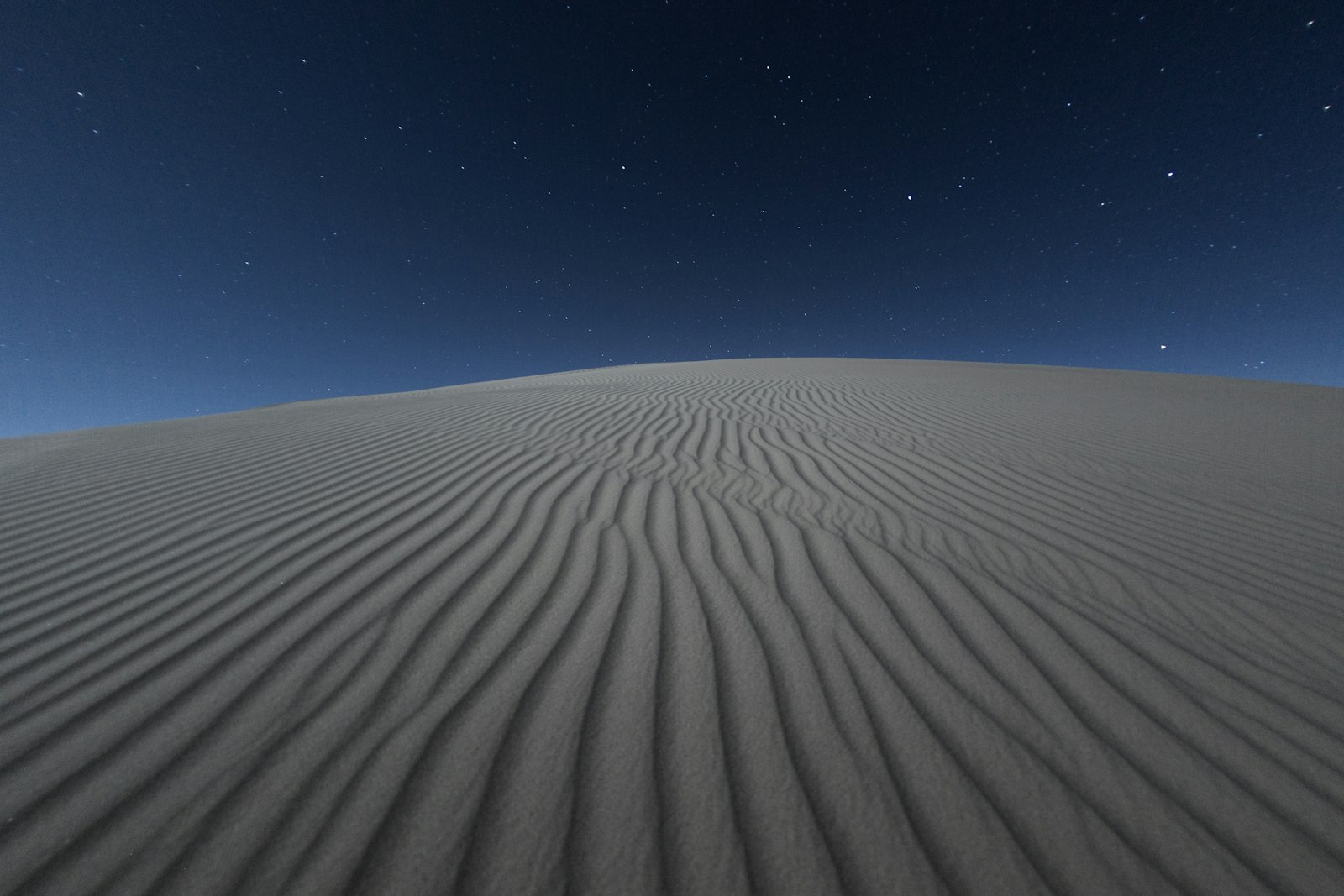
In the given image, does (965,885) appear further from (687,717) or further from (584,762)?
(584,762)

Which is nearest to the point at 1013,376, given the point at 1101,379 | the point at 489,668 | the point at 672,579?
the point at 1101,379

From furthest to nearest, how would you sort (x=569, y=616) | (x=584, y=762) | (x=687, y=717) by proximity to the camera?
1. (x=569, y=616)
2. (x=687, y=717)
3. (x=584, y=762)

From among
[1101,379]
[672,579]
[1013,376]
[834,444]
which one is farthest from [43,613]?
[1101,379]

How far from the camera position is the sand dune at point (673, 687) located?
1067mm

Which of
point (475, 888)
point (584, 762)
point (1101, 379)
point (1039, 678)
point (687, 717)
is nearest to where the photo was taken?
point (475, 888)

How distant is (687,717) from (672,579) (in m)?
0.75

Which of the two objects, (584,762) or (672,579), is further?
(672,579)

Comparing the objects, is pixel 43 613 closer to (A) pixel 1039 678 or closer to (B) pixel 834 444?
(A) pixel 1039 678

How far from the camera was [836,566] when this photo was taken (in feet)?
7.32

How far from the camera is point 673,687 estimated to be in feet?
4.95

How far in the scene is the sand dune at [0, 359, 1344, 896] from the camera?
1.07 m

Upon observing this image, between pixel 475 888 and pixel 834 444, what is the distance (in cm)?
412

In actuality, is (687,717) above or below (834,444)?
below

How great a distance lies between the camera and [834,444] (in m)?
4.51
